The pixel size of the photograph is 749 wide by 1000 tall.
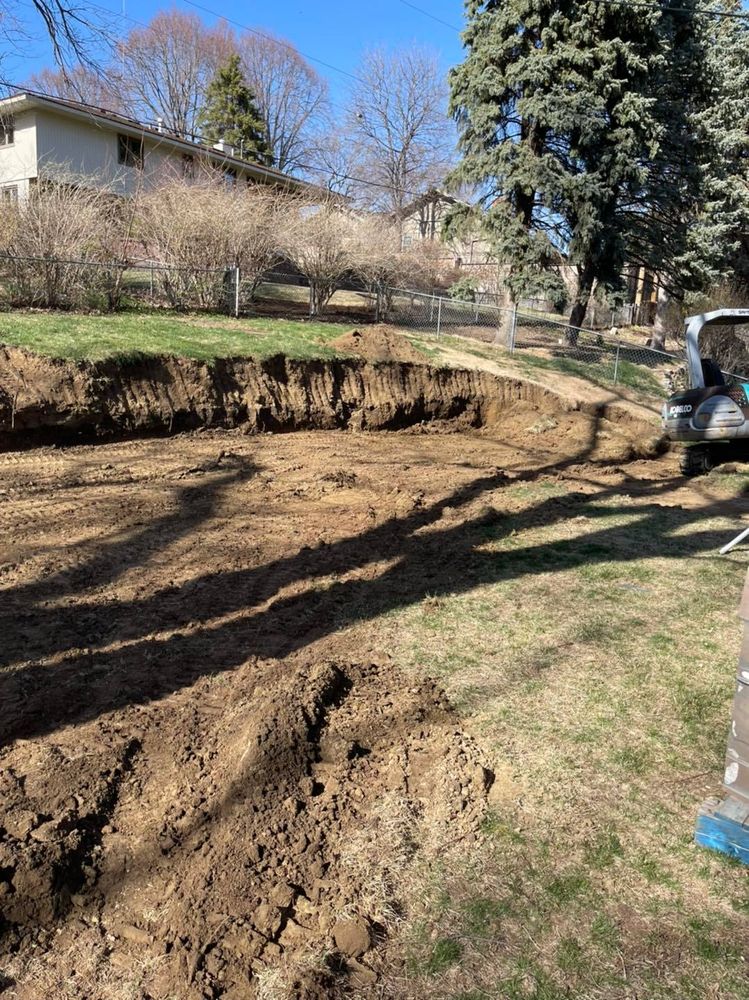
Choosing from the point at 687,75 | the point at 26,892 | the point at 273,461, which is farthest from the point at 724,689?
the point at 687,75

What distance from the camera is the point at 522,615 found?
219 inches

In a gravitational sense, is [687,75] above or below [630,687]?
above

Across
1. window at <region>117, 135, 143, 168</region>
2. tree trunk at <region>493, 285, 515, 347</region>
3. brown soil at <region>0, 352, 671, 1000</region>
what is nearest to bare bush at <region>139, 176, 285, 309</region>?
tree trunk at <region>493, 285, 515, 347</region>

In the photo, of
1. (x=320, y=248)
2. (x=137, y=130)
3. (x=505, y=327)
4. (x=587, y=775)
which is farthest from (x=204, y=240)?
(x=587, y=775)

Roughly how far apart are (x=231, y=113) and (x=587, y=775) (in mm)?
45237

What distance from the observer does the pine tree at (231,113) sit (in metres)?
41.0

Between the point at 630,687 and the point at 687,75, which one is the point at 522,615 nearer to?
the point at 630,687

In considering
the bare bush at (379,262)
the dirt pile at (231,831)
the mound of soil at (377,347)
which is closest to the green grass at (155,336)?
the mound of soil at (377,347)

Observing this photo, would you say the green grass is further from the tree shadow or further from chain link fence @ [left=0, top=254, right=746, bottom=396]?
the tree shadow

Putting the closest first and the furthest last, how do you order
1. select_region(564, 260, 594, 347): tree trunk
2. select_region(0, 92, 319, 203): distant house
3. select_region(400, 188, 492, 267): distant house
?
select_region(564, 260, 594, 347): tree trunk < select_region(0, 92, 319, 203): distant house < select_region(400, 188, 492, 267): distant house

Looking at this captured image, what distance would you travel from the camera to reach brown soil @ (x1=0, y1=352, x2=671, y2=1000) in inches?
106

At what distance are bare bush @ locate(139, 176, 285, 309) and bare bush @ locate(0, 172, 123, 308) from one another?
1.71m

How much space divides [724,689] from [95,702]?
12.3 feet

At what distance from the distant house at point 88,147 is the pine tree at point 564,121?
8.65 metres
